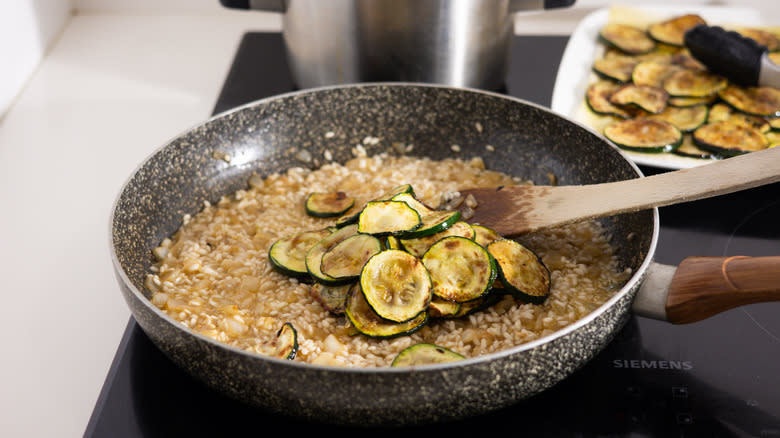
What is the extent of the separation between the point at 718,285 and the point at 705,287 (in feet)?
0.05

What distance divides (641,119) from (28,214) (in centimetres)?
135

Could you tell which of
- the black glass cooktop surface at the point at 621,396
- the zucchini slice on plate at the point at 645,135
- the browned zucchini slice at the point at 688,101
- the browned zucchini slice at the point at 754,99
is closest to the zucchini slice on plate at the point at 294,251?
the black glass cooktop surface at the point at 621,396

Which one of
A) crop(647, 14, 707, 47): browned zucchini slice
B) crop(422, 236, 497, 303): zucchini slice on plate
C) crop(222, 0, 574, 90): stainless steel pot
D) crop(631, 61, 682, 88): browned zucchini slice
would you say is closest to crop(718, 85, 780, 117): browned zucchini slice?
crop(631, 61, 682, 88): browned zucchini slice

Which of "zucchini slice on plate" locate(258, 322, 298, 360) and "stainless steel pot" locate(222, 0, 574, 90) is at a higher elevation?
"stainless steel pot" locate(222, 0, 574, 90)

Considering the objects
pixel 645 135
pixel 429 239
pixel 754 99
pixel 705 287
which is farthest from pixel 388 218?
pixel 754 99

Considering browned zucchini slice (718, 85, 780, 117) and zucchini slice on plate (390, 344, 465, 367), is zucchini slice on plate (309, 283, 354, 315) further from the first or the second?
browned zucchini slice (718, 85, 780, 117)

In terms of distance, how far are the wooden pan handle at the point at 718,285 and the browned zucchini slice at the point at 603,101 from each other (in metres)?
0.71

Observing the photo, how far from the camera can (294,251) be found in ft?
3.83

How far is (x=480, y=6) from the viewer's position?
1440mm

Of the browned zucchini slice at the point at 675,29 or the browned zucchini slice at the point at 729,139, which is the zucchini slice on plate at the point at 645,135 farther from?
the browned zucchini slice at the point at 675,29

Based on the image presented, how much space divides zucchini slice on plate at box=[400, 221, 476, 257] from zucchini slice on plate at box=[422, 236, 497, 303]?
5cm

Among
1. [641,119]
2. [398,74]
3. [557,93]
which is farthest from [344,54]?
[641,119]

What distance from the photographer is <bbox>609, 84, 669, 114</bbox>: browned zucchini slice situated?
1593 millimetres

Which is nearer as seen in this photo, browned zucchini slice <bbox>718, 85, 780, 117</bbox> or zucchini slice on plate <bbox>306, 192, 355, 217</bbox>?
zucchini slice on plate <bbox>306, 192, 355, 217</bbox>
